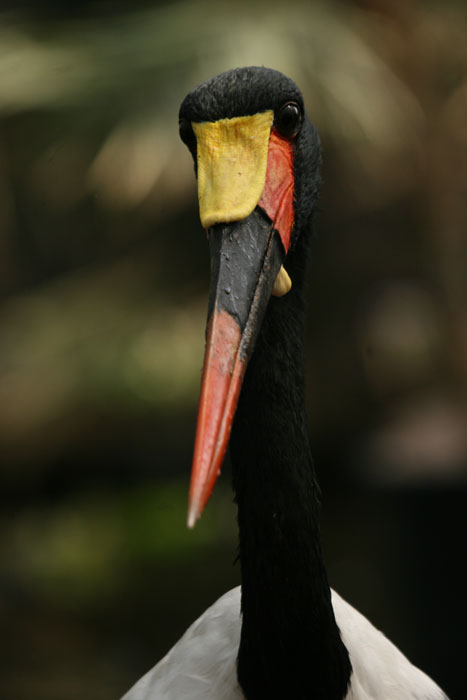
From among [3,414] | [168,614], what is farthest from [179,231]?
[168,614]

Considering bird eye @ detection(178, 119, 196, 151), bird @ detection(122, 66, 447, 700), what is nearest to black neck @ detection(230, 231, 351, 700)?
bird @ detection(122, 66, 447, 700)

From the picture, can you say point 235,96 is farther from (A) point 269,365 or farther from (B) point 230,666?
(B) point 230,666

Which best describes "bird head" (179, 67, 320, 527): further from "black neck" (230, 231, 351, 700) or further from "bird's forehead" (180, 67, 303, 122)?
"black neck" (230, 231, 351, 700)

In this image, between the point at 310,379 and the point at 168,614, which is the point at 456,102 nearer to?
the point at 310,379

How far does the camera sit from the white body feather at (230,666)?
1759mm

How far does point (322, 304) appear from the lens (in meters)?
5.66

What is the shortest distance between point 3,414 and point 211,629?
10.7 ft

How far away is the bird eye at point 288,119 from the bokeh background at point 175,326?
2256 mm

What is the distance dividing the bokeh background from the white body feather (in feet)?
5.92

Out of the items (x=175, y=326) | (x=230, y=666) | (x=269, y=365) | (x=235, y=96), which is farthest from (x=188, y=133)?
(x=175, y=326)

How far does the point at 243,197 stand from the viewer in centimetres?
147

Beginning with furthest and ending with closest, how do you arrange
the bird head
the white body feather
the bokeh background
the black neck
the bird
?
the bokeh background
the white body feather
the black neck
the bird
the bird head

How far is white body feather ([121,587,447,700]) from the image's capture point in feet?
5.77

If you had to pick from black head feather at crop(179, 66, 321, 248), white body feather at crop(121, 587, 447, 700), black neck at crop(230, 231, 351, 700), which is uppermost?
black head feather at crop(179, 66, 321, 248)
